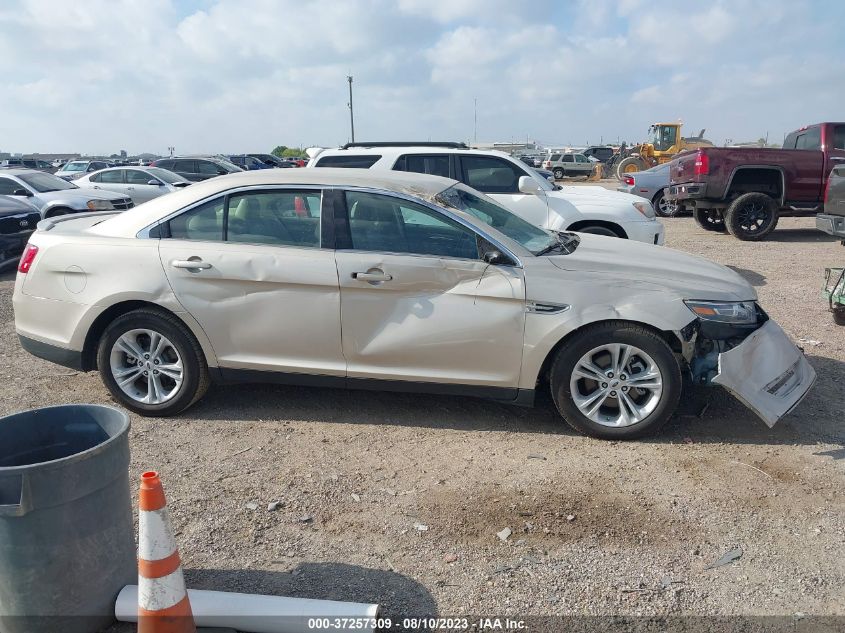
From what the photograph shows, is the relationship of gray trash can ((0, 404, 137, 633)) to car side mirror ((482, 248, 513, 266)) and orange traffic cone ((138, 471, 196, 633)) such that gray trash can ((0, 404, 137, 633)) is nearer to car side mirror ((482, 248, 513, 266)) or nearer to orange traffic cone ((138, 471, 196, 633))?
orange traffic cone ((138, 471, 196, 633))

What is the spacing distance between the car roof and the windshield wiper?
2.80 ft

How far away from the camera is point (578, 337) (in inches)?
169

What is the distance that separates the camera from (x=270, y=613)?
272 cm

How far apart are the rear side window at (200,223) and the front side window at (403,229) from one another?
90 cm

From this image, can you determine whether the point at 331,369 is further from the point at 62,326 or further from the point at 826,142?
the point at 826,142

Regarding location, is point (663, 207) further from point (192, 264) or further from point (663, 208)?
point (192, 264)

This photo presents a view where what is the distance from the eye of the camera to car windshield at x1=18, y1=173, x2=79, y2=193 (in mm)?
13391

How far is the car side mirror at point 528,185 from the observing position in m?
8.12

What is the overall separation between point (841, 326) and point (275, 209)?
220 inches

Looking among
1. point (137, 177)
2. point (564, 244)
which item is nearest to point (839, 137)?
point (564, 244)

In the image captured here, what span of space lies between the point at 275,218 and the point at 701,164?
1024 centimetres

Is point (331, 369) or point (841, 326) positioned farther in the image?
point (841, 326)

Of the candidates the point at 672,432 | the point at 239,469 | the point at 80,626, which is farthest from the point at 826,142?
the point at 80,626

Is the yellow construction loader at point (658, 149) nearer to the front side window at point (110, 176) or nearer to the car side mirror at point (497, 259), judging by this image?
the front side window at point (110, 176)
